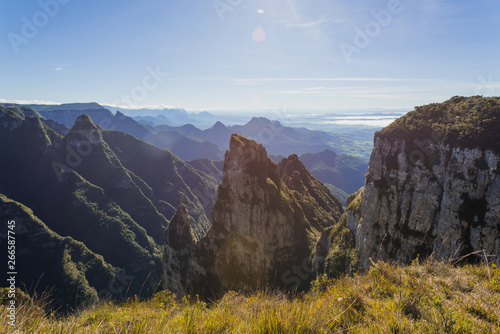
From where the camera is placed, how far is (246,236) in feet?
170

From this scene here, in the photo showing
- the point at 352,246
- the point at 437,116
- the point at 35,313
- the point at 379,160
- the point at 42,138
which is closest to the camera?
the point at 35,313

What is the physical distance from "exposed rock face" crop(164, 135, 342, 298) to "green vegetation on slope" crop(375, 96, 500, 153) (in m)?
26.4

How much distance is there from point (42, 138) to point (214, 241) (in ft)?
568

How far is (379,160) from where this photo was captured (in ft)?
119

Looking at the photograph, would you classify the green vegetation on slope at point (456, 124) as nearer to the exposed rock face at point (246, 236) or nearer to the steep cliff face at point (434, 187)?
the steep cliff face at point (434, 187)

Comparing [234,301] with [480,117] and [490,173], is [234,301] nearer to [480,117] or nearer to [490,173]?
[490,173]

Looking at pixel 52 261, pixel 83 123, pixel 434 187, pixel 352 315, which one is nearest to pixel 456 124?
pixel 434 187

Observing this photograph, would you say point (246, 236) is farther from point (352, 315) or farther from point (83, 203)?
point (83, 203)

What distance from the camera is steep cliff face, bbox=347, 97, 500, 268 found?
26.1m

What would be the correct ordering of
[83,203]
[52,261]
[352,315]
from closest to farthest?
[352,315]
[52,261]
[83,203]

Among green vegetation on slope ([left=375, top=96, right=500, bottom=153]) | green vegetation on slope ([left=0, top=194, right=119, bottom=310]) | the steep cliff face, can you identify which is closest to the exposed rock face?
the steep cliff face

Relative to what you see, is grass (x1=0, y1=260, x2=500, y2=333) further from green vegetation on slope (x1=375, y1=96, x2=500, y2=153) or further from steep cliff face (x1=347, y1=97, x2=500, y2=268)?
green vegetation on slope (x1=375, y1=96, x2=500, y2=153)

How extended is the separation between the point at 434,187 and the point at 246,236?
118 feet

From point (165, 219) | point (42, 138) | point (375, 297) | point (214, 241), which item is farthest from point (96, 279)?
point (375, 297)
